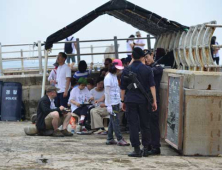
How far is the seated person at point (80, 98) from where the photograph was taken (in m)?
13.8

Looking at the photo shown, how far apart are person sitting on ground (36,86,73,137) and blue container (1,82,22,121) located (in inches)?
194

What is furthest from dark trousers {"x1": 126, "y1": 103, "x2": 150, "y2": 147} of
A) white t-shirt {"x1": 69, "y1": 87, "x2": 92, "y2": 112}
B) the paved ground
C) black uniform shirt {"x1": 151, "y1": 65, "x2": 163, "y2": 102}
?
white t-shirt {"x1": 69, "y1": 87, "x2": 92, "y2": 112}

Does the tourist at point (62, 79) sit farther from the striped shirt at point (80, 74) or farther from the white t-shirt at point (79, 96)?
the white t-shirt at point (79, 96)

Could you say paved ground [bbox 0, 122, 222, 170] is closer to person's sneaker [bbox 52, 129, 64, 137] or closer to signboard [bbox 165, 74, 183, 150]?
signboard [bbox 165, 74, 183, 150]

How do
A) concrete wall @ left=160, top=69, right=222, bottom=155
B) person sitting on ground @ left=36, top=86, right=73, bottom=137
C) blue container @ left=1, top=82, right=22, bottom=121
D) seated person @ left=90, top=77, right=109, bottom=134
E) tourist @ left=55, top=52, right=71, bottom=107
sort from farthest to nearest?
blue container @ left=1, top=82, right=22, bottom=121, tourist @ left=55, top=52, right=71, bottom=107, seated person @ left=90, top=77, right=109, bottom=134, person sitting on ground @ left=36, top=86, right=73, bottom=137, concrete wall @ left=160, top=69, right=222, bottom=155

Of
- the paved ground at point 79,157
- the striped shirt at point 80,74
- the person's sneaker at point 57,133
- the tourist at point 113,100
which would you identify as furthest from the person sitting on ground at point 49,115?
the striped shirt at point 80,74

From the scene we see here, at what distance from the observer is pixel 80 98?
13.9 m

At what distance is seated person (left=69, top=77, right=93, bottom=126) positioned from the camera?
1384cm

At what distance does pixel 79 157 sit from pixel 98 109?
390 centimetres

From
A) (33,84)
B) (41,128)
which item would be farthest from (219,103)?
(33,84)

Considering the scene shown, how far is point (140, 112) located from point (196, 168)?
1.50m

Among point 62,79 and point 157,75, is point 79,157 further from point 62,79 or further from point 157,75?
point 62,79

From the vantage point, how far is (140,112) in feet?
Answer: 33.1

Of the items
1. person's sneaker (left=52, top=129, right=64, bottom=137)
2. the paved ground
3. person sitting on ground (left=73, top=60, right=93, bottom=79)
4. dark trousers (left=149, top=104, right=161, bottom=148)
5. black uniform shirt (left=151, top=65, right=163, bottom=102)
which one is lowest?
the paved ground
